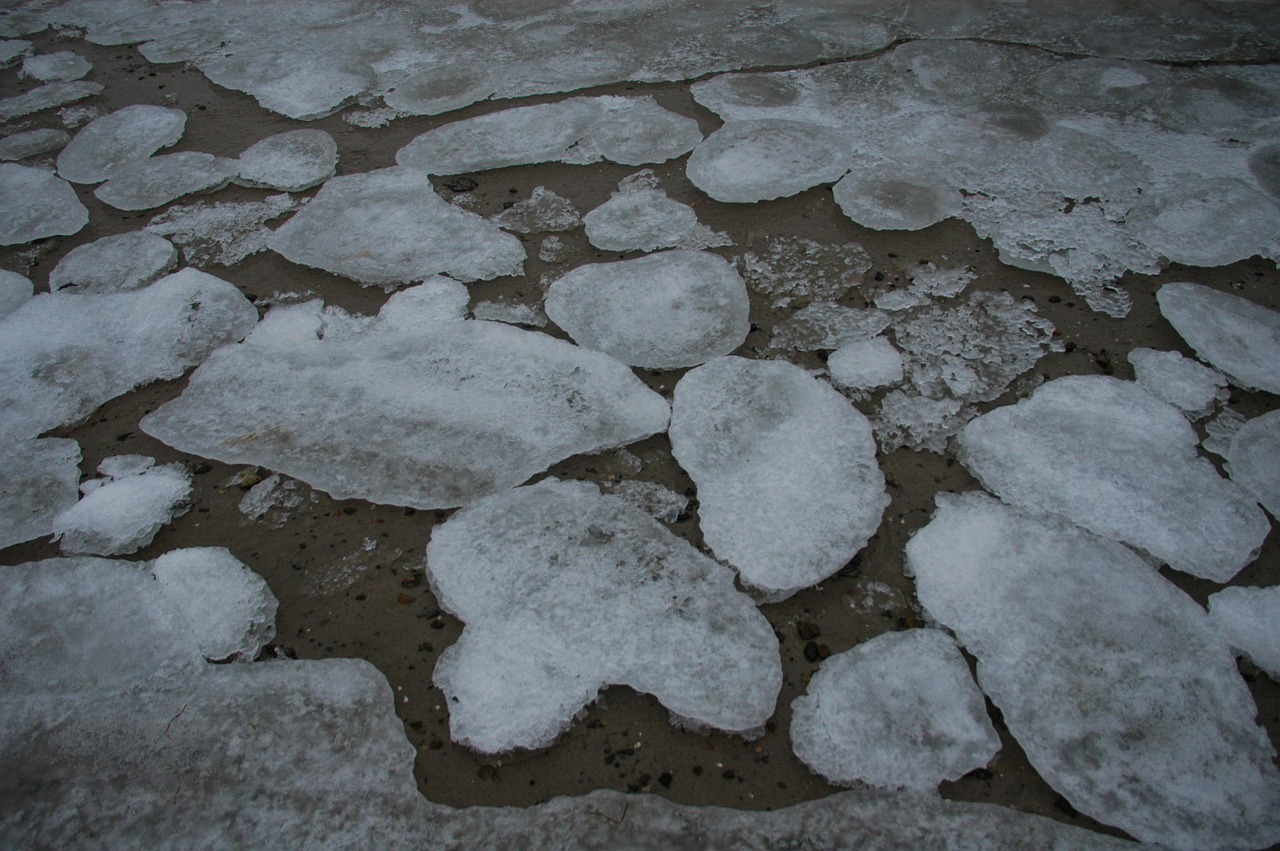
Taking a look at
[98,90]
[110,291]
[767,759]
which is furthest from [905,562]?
[98,90]

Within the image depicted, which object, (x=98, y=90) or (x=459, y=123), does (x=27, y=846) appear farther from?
(x=98, y=90)

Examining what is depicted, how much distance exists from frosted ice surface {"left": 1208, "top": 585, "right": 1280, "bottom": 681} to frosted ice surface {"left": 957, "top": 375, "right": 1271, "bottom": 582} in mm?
34

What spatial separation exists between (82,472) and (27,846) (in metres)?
0.65

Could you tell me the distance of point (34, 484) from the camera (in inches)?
50.8

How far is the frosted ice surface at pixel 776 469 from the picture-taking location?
1108 millimetres

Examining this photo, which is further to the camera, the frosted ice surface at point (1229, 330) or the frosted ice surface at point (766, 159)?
the frosted ice surface at point (766, 159)

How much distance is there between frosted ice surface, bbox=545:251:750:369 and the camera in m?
1.45

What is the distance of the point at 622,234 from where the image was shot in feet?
5.68

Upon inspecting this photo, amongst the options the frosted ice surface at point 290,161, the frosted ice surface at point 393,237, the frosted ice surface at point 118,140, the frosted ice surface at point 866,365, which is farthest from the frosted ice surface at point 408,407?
the frosted ice surface at point 118,140

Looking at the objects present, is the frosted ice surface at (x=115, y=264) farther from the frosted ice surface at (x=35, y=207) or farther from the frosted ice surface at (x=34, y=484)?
the frosted ice surface at (x=34, y=484)

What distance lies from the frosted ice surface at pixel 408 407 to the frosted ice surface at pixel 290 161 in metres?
0.65

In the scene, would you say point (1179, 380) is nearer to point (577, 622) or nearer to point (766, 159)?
point (766, 159)

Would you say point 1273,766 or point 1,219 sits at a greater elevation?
point 1,219

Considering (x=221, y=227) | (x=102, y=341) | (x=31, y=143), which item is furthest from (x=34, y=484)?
(x=31, y=143)
